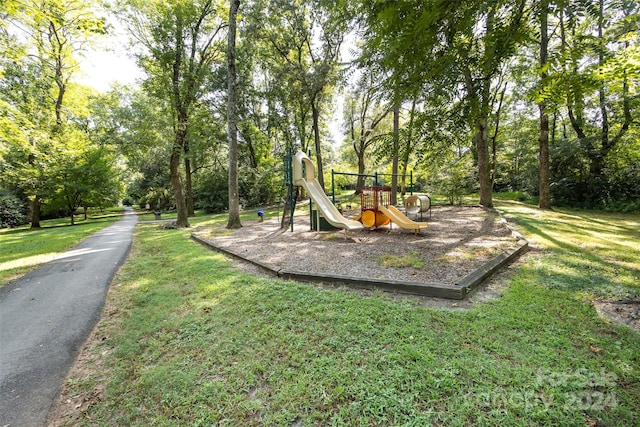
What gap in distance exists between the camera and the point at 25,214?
19.9 m

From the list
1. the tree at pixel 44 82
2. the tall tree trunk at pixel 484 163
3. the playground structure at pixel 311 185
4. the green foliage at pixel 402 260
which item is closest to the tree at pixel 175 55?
the tree at pixel 44 82

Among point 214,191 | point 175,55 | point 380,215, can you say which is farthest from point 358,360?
point 214,191

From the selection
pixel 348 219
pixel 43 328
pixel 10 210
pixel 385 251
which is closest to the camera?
pixel 43 328

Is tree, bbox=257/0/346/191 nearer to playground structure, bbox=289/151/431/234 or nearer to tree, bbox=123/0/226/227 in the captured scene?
tree, bbox=123/0/226/227

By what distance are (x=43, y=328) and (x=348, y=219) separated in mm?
7543

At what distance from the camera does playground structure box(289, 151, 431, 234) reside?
7.76 metres

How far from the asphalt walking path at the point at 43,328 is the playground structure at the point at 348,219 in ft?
18.2

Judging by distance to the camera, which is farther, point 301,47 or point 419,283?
point 301,47

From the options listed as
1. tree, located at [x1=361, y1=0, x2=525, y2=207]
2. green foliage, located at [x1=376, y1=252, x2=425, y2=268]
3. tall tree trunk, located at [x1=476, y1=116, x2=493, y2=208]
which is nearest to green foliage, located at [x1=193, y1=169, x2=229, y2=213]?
tall tree trunk, located at [x1=476, y1=116, x2=493, y2=208]

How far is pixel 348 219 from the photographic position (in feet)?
29.9

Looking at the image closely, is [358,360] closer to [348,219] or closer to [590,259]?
[590,259]

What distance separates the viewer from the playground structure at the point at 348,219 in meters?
7.76

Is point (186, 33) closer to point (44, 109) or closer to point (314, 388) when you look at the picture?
point (44, 109)

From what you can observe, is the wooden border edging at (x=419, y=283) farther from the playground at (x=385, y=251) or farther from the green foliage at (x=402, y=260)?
the green foliage at (x=402, y=260)
